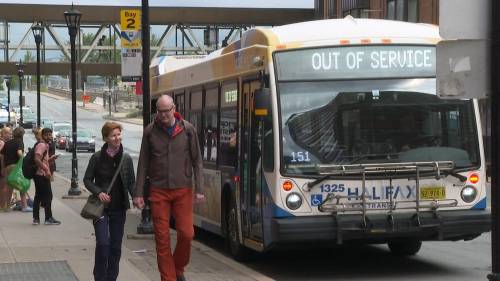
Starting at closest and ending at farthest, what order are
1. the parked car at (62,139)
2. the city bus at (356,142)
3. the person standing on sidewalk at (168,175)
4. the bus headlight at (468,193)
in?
the person standing on sidewalk at (168,175) < the city bus at (356,142) < the bus headlight at (468,193) < the parked car at (62,139)

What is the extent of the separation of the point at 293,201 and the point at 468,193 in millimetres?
2074

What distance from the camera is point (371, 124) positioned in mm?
9898

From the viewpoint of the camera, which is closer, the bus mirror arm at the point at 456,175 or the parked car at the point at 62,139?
the bus mirror arm at the point at 456,175

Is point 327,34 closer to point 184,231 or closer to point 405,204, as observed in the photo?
point 405,204

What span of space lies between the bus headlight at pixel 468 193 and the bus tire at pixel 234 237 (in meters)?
2.87

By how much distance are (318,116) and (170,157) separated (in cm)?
210

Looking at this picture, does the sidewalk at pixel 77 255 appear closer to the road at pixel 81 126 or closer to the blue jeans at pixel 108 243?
the blue jeans at pixel 108 243

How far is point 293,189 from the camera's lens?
31.7ft

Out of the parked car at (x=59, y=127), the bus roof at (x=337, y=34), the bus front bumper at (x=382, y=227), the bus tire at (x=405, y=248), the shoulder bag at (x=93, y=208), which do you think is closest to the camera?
the shoulder bag at (x=93, y=208)

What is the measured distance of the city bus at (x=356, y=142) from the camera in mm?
9648

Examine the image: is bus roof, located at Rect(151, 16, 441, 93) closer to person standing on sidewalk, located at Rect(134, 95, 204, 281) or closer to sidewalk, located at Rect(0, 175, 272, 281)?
person standing on sidewalk, located at Rect(134, 95, 204, 281)

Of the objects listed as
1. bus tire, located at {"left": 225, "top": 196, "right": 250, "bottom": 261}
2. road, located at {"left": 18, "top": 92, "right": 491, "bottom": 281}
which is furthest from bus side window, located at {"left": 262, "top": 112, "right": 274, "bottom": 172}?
bus tire, located at {"left": 225, "top": 196, "right": 250, "bottom": 261}

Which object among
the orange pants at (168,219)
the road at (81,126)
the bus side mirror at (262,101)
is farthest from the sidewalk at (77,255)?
the road at (81,126)

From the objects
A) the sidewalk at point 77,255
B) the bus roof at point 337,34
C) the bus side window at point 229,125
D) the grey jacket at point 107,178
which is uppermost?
the bus roof at point 337,34
